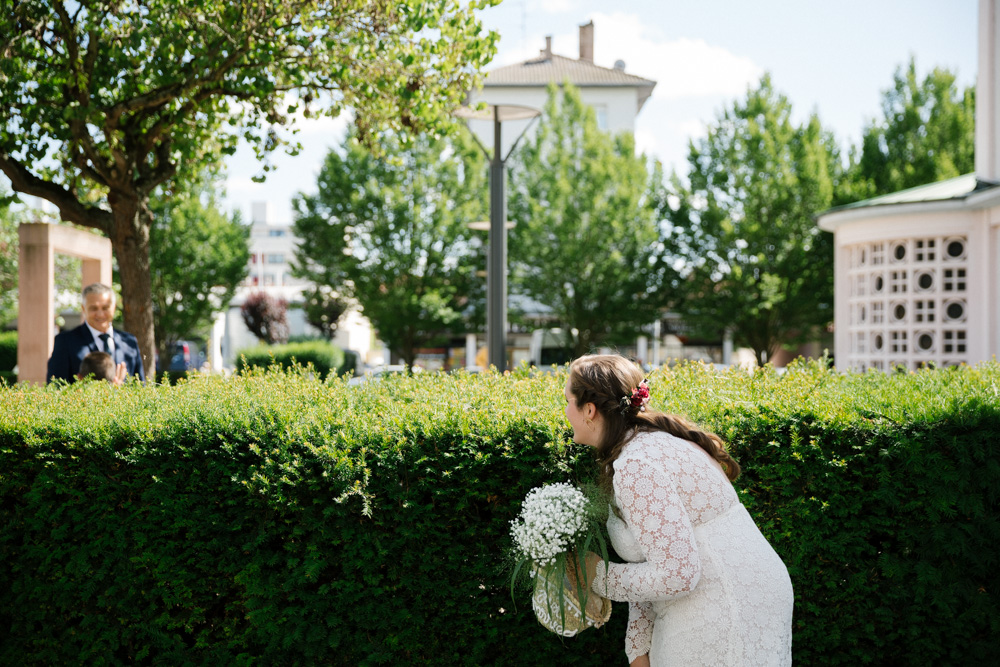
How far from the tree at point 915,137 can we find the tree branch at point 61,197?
26.1 meters

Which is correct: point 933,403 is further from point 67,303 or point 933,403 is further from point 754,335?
point 67,303

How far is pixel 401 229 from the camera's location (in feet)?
101

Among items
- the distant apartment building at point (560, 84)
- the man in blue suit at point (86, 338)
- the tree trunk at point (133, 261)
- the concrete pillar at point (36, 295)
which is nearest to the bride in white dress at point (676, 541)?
the man in blue suit at point (86, 338)

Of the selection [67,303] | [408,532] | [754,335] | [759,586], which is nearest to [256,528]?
[408,532]

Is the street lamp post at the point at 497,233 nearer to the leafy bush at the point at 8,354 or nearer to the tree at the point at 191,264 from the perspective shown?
the leafy bush at the point at 8,354

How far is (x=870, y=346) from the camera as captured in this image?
1473cm

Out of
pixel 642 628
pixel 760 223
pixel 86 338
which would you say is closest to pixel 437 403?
pixel 642 628

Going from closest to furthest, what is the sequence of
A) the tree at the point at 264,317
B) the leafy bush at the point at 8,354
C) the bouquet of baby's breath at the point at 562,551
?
1. the bouquet of baby's breath at the point at 562,551
2. the leafy bush at the point at 8,354
3. the tree at the point at 264,317

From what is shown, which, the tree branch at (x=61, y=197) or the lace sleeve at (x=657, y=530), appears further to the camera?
the tree branch at (x=61, y=197)

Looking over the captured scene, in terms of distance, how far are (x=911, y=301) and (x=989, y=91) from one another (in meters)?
3.69

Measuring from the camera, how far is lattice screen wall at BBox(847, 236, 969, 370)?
44.6 ft

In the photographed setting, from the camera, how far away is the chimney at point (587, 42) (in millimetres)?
52750

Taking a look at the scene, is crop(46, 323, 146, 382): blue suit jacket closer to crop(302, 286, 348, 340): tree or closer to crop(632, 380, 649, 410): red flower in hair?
crop(632, 380, 649, 410): red flower in hair

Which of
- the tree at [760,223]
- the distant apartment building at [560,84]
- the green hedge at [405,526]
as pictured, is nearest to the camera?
the green hedge at [405,526]
